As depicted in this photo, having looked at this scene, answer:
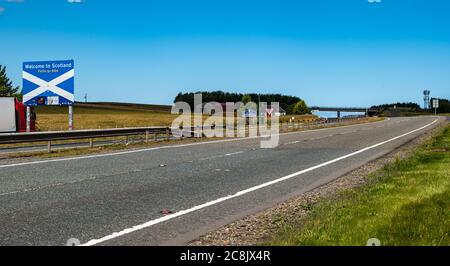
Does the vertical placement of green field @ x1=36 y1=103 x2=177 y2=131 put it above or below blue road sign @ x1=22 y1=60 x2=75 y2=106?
below

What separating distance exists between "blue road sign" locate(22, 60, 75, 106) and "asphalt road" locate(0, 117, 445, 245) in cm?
1431

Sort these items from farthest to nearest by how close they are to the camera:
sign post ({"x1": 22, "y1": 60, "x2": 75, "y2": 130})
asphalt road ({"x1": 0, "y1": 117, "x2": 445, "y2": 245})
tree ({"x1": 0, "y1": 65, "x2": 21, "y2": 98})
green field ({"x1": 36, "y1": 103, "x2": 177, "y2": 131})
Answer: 1. tree ({"x1": 0, "y1": 65, "x2": 21, "y2": 98})
2. green field ({"x1": 36, "y1": 103, "x2": 177, "y2": 131})
3. sign post ({"x1": 22, "y1": 60, "x2": 75, "y2": 130})
4. asphalt road ({"x1": 0, "y1": 117, "x2": 445, "y2": 245})

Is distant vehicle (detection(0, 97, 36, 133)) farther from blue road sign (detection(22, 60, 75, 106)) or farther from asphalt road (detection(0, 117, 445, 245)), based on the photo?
asphalt road (detection(0, 117, 445, 245))

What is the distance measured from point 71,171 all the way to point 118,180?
7.83 ft

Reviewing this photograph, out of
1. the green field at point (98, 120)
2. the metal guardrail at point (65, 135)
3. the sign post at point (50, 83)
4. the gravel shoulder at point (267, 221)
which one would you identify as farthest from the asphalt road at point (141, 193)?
the green field at point (98, 120)

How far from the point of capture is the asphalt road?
6.93 meters

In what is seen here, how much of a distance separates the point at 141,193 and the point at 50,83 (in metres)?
23.3

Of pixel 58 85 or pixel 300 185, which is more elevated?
pixel 58 85

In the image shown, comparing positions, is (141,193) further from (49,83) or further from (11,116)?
(11,116)

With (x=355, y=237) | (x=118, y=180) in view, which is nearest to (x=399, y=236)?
(x=355, y=237)

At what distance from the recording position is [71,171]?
1356 centimetres

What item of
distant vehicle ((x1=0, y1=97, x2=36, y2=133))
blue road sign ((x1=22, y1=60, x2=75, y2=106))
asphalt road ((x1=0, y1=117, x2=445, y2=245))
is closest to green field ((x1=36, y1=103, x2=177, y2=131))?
distant vehicle ((x1=0, y1=97, x2=36, y2=133))
